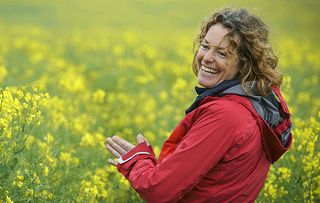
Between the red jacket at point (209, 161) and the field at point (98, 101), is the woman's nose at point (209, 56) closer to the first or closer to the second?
the red jacket at point (209, 161)

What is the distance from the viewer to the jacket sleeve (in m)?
2.64

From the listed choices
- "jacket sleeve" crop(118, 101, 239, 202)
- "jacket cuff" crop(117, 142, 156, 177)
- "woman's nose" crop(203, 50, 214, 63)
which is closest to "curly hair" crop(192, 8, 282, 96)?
"woman's nose" crop(203, 50, 214, 63)

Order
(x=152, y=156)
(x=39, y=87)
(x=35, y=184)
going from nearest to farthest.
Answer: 1. (x=152, y=156)
2. (x=35, y=184)
3. (x=39, y=87)

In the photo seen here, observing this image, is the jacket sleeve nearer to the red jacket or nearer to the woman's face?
the red jacket

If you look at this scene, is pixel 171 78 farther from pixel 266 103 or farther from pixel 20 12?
pixel 20 12

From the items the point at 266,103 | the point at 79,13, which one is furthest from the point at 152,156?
the point at 79,13

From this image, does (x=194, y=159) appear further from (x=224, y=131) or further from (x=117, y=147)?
(x=117, y=147)

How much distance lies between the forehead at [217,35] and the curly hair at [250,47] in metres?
0.02

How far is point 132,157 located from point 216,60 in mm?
707

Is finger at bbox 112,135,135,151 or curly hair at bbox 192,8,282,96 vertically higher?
curly hair at bbox 192,8,282,96

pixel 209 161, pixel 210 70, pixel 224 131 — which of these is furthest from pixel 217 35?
pixel 209 161

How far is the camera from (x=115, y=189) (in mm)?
4410

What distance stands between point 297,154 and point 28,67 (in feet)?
20.2

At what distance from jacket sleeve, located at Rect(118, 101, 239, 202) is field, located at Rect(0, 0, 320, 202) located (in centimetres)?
81
